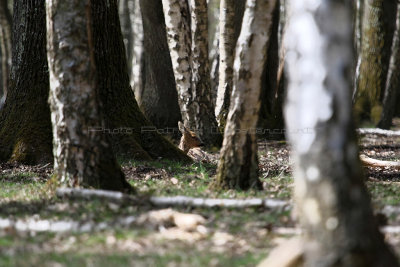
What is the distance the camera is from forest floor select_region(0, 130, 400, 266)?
4.81 meters

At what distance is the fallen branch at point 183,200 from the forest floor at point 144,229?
7 centimetres

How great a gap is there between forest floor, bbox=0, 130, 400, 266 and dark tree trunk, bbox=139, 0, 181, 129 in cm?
742

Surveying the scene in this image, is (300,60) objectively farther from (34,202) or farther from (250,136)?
(34,202)

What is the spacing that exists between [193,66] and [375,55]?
9.73 metres

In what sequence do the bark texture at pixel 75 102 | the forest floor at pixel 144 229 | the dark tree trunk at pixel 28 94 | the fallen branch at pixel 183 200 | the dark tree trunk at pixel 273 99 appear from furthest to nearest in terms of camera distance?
the dark tree trunk at pixel 273 99, the dark tree trunk at pixel 28 94, the bark texture at pixel 75 102, the fallen branch at pixel 183 200, the forest floor at pixel 144 229

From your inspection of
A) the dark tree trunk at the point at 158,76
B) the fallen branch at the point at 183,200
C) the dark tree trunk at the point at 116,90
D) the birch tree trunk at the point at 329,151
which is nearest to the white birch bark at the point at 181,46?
the dark tree trunk at the point at 158,76

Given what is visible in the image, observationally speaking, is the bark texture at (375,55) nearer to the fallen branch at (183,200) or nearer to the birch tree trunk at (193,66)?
the birch tree trunk at (193,66)

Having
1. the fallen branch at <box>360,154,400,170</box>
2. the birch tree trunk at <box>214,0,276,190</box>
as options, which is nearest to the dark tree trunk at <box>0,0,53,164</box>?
the birch tree trunk at <box>214,0,276,190</box>

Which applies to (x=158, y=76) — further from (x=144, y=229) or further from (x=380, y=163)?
(x=144, y=229)

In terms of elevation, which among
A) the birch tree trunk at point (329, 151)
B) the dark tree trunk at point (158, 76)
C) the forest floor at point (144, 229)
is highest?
the dark tree trunk at point (158, 76)

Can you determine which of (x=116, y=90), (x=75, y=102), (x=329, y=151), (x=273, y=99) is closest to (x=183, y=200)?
(x=75, y=102)

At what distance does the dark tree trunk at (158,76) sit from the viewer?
15.5 metres

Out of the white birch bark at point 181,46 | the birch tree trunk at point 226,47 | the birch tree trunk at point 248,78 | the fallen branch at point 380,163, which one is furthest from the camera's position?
the birch tree trunk at point 226,47

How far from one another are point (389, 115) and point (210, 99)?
26.0ft
